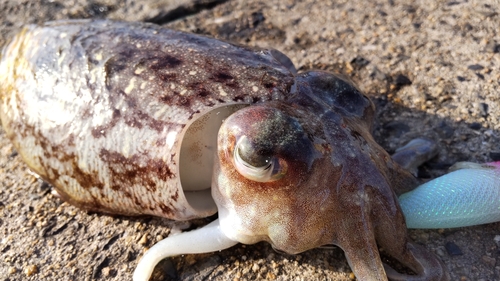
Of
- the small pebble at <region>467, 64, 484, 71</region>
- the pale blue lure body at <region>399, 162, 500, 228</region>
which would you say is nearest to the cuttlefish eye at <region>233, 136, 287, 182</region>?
the pale blue lure body at <region>399, 162, 500, 228</region>

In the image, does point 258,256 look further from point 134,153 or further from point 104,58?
point 104,58

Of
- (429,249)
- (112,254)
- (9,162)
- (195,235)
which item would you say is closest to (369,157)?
(429,249)

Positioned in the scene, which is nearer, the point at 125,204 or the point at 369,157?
the point at 369,157

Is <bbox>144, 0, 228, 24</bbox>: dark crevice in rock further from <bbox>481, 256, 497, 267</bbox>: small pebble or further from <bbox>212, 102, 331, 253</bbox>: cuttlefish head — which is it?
<bbox>481, 256, 497, 267</bbox>: small pebble

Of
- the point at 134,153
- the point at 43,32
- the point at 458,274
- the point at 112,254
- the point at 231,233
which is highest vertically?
the point at 43,32

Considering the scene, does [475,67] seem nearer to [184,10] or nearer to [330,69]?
[330,69]

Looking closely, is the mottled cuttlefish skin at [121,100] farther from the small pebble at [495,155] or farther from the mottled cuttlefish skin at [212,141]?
the small pebble at [495,155]

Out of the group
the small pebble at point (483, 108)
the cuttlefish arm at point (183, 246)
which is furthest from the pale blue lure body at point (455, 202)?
the cuttlefish arm at point (183, 246)
